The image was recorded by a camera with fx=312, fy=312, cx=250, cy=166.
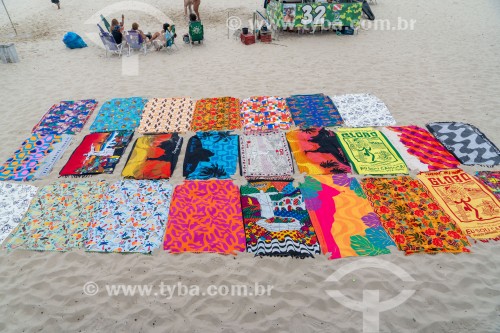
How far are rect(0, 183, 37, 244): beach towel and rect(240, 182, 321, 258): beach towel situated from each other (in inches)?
123

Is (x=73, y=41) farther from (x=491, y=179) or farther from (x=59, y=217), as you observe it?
(x=491, y=179)

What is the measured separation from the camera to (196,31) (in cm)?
963

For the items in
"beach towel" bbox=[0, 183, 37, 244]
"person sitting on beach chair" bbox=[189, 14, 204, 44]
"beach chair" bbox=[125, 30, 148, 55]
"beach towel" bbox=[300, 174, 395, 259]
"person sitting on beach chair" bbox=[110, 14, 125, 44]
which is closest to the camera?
"beach towel" bbox=[300, 174, 395, 259]

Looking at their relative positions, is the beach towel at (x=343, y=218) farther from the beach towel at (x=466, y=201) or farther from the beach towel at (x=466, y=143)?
the beach towel at (x=466, y=143)

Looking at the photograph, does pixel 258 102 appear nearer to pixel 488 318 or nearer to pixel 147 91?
pixel 147 91

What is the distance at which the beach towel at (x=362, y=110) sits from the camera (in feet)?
19.9

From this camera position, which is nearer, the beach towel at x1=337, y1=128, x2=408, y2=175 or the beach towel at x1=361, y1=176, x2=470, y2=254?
the beach towel at x1=361, y1=176, x2=470, y2=254

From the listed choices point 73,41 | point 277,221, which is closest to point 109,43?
point 73,41

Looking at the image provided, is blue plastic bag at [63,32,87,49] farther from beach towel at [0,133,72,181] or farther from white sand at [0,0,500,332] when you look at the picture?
beach towel at [0,133,72,181]

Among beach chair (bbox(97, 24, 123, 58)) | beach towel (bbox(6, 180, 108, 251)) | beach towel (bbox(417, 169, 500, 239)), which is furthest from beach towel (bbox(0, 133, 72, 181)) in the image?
beach towel (bbox(417, 169, 500, 239))

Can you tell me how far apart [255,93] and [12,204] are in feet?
16.4

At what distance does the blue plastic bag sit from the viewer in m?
9.65

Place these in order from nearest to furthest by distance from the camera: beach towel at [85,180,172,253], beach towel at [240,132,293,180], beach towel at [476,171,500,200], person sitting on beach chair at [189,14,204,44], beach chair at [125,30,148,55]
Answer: beach towel at [85,180,172,253] < beach towel at [476,171,500,200] < beach towel at [240,132,293,180] < beach chair at [125,30,148,55] < person sitting on beach chair at [189,14,204,44]

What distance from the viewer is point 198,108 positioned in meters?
6.62
